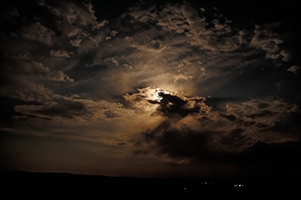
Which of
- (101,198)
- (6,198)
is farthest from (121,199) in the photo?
(6,198)

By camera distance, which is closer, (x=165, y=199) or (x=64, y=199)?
(x=64, y=199)

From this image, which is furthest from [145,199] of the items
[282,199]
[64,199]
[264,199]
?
[282,199]

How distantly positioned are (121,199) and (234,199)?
26.9 metres

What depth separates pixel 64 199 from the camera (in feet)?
136

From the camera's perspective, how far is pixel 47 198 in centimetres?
4112

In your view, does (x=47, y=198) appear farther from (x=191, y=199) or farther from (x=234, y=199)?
(x=234, y=199)

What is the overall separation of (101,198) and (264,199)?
120ft

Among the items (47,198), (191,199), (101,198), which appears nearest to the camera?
(47,198)

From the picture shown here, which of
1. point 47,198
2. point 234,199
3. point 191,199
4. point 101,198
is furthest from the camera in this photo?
point 234,199

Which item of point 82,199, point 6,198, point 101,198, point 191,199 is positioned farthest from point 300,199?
point 6,198

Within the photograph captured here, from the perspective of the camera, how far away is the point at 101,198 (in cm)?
4791

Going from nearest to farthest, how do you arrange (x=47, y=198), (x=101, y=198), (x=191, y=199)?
(x=47, y=198) < (x=101, y=198) < (x=191, y=199)

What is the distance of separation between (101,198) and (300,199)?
41663 mm

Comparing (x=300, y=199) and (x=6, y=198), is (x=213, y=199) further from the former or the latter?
(x=6, y=198)
